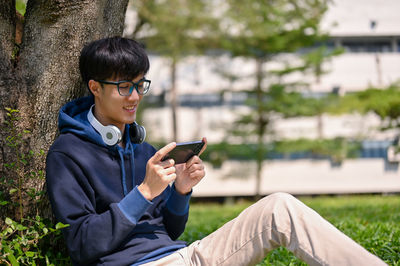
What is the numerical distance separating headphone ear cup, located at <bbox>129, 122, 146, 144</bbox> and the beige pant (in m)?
0.62

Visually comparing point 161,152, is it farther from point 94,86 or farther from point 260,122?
point 260,122

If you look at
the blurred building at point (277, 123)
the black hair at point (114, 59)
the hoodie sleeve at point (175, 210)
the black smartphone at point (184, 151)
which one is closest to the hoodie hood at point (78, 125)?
the black hair at point (114, 59)

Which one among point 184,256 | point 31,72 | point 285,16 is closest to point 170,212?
point 184,256

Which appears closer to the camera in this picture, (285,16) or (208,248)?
(208,248)

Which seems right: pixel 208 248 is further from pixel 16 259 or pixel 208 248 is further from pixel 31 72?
pixel 31 72

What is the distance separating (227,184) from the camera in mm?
19500

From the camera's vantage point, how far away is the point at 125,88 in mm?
2285

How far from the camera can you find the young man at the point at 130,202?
6.38 ft

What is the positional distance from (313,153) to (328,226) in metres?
18.0

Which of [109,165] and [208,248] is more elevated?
[109,165]

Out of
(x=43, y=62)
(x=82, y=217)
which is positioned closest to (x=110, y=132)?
(x=82, y=217)

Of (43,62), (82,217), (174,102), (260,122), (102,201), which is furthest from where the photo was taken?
(174,102)

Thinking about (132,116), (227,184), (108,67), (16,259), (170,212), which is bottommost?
(227,184)

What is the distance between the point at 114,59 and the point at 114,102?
211 mm
